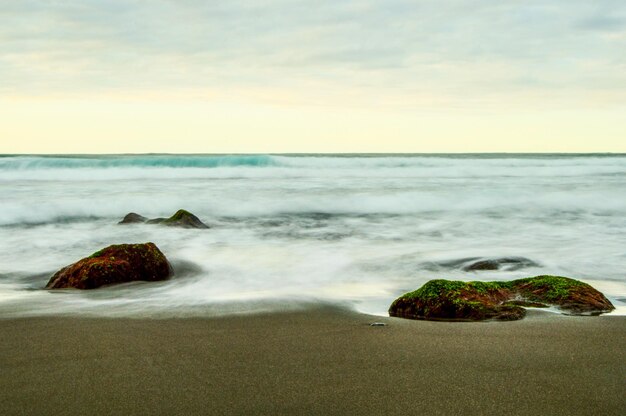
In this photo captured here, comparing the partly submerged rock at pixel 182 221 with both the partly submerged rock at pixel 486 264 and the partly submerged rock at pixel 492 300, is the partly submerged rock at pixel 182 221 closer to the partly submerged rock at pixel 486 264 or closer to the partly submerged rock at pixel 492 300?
the partly submerged rock at pixel 486 264

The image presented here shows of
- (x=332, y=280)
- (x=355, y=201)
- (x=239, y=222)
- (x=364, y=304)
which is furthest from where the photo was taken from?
(x=355, y=201)

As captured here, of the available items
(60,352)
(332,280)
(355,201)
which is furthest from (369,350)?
(355,201)

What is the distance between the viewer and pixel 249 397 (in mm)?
2875

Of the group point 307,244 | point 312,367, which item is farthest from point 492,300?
point 307,244

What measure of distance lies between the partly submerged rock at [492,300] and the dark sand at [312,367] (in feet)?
0.74

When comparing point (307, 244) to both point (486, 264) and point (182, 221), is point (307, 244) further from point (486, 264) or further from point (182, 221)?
point (486, 264)

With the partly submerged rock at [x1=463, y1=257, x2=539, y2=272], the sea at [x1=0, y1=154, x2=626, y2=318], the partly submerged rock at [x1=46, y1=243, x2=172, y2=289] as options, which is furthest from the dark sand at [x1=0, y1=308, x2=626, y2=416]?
the partly submerged rock at [x1=463, y1=257, x2=539, y2=272]

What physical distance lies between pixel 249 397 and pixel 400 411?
2.31ft

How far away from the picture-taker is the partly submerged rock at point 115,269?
6145mm

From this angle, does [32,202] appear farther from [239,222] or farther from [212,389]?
[212,389]

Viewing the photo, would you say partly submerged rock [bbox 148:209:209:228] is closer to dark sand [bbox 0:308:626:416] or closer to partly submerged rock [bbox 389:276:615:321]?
dark sand [bbox 0:308:626:416]

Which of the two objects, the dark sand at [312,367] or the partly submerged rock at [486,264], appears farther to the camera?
the partly submerged rock at [486,264]

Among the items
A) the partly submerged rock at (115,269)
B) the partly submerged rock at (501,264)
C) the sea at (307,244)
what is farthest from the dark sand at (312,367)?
the partly submerged rock at (501,264)

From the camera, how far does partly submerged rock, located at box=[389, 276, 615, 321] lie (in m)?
4.53
